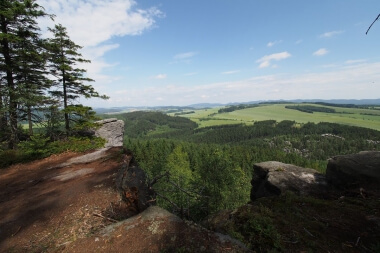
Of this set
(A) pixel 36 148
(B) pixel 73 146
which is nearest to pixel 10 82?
(A) pixel 36 148

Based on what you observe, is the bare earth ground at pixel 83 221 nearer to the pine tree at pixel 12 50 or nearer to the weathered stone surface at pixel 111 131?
the pine tree at pixel 12 50

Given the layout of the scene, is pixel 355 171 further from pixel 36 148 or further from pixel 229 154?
pixel 229 154

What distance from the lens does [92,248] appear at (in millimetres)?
4820

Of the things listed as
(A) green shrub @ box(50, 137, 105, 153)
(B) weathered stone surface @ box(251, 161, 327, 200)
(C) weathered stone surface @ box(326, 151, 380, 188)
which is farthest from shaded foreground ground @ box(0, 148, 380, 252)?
(A) green shrub @ box(50, 137, 105, 153)

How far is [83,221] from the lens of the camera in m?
6.51

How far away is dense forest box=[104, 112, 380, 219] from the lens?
1115 inches

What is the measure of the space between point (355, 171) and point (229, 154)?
67.1 meters

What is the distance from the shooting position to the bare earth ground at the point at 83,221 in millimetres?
4762

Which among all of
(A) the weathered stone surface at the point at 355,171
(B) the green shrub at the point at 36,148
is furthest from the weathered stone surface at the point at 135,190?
(A) the weathered stone surface at the point at 355,171

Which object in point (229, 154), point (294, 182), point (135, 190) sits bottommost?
point (229, 154)

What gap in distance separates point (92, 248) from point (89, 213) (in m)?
2.36

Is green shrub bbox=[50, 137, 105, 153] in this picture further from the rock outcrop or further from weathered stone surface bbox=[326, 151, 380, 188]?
weathered stone surface bbox=[326, 151, 380, 188]

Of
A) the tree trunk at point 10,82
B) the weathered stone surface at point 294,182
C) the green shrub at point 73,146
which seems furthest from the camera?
the tree trunk at point 10,82

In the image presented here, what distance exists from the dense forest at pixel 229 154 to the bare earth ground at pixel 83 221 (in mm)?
12914
